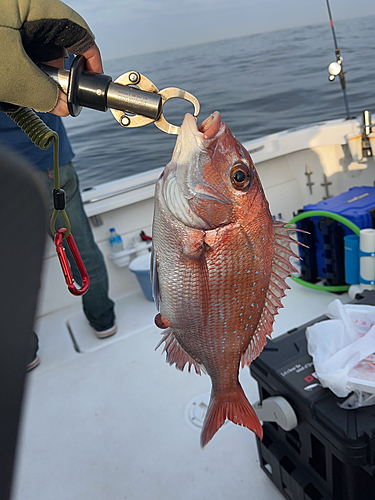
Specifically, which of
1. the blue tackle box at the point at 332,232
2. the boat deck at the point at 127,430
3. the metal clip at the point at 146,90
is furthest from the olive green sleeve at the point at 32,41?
the blue tackle box at the point at 332,232

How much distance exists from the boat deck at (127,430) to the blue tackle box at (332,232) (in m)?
0.20

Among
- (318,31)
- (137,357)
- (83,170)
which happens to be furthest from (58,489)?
(318,31)

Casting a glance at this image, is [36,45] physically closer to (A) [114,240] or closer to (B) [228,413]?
(B) [228,413]

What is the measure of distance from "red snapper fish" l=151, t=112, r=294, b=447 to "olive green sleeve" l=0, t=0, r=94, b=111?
11.9 inches

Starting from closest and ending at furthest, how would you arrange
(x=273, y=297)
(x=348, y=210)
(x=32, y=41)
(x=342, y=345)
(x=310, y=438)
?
(x=32, y=41), (x=273, y=297), (x=310, y=438), (x=342, y=345), (x=348, y=210)

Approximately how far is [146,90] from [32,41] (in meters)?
0.26

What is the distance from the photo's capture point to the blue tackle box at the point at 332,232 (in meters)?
2.88

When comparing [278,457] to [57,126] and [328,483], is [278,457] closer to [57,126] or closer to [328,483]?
[328,483]

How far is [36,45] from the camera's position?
88 centimetres

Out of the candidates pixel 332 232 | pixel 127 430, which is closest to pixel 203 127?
pixel 127 430

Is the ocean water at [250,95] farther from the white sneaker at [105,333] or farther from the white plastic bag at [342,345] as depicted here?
the white plastic bag at [342,345]

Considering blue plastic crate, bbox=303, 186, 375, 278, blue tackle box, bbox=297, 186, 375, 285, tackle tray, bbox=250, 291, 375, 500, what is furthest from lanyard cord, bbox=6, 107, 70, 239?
blue plastic crate, bbox=303, 186, 375, 278

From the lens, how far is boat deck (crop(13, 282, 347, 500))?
5.93 ft

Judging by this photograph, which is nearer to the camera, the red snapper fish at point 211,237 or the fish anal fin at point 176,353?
the red snapper fish at point 211,237
